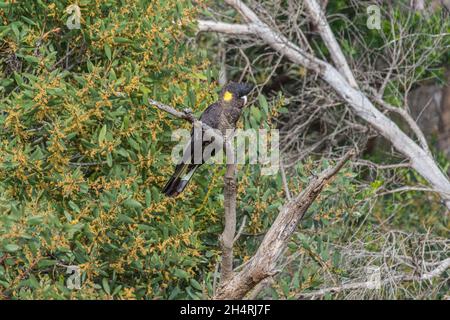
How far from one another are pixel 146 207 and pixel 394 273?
2120 millimetres

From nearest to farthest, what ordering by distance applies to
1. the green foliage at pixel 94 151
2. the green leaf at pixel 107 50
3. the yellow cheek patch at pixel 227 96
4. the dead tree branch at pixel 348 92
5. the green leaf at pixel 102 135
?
the green foliage at pixel 94 151 < the green leaf at pixel 102 135 < the green leaf at pixel 107 50 < the yellow cheek patch at pixel 227 96 < the dead tree branch at pixel 348 92

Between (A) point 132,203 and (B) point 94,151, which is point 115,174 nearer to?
(B) point 94,151

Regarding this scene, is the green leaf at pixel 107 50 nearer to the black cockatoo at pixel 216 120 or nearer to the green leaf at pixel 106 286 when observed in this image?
the black cockatoo at pixel 216 120

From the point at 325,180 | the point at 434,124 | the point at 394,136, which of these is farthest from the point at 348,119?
the point at 325,180

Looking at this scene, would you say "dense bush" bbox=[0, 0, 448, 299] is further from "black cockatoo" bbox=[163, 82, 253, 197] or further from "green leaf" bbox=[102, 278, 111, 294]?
"black cockatoo" bbox=[163, 82, 253, 197]

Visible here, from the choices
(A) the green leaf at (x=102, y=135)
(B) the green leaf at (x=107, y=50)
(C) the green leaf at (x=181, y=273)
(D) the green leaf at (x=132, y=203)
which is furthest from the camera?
(B) the green leaf at (x=107, y=50)

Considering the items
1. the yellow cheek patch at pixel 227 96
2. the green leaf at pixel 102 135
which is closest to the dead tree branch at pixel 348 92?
the yellow cheek patch at pixel 227 96

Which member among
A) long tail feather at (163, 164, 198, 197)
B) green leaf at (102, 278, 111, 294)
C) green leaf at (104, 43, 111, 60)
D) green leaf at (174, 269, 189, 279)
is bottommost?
green leaf at (174, 269, 189, 279)

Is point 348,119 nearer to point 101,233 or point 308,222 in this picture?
point 308,222

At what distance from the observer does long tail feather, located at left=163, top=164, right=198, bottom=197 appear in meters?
6.16

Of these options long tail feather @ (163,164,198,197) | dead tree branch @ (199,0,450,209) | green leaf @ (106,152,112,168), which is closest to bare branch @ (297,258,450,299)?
dead tree branch @ (199,0,450,209)

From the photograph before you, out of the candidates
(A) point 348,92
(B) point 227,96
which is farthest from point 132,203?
(A) point 348,92

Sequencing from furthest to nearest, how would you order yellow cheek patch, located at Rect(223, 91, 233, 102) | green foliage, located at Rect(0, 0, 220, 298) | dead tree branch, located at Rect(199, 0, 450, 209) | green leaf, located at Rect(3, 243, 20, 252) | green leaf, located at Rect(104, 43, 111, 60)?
1. dead tree branch, located at Rect(199, 0, 450, 209)
2. yellow cheek patch, located at Rect(223, 91, 233, 102)
3. green leaf, located at Rect(104, 43, 111, 60)
4. green foliage, located at Rect(0, 0, 220, 298)
5. green leaf, located at Rect(3, 243, 20, 252)

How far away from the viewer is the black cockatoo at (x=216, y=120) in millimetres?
6152
